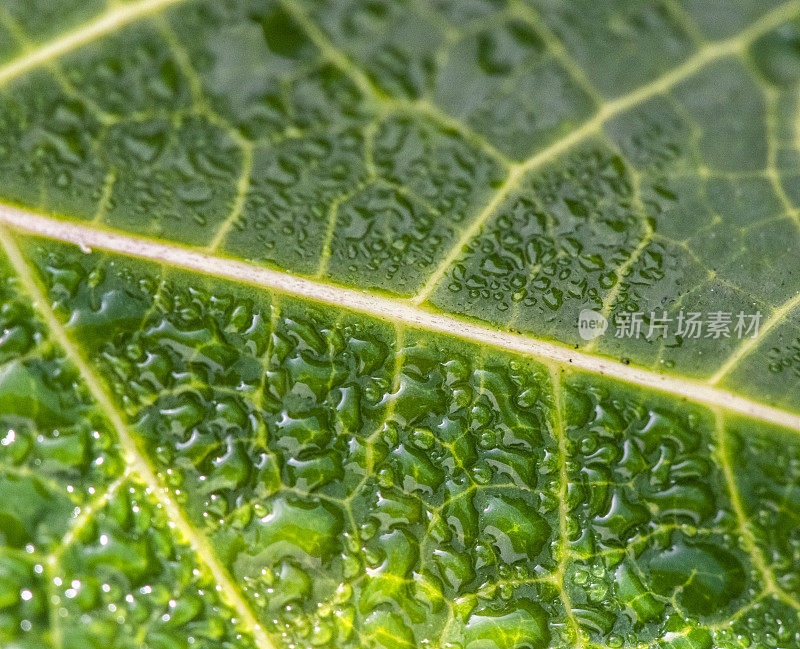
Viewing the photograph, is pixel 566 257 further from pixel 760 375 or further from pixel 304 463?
pixel 304 463

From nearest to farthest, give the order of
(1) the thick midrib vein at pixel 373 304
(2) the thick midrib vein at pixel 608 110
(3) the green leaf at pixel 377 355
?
(2) the thick midrib vein at pixel 608 110 → (3) the green leaf at pixel 377 355 → (1) the thick midrib vein at pixel 373 304

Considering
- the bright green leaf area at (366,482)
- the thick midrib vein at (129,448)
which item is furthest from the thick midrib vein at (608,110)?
the thick midrib vein at (129,448)

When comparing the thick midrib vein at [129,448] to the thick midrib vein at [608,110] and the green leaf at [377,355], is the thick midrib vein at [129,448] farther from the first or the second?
the thick midrib vein at [608,110]

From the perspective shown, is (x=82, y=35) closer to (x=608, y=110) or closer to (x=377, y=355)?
(x=377, y=355)

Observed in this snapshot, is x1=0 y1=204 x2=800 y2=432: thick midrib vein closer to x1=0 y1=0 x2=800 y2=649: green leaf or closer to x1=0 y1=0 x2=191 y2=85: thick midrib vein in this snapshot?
x1=0 y1=0 x2=800 y2=649: green leaf

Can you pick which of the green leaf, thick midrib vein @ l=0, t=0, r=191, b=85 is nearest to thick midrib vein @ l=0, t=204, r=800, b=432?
the green leaf

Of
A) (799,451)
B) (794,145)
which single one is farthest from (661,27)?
(799,451)

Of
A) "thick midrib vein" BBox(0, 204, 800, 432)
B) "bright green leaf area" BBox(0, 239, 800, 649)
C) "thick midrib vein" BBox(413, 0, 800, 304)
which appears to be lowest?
"bright green leaf area" BBox(0, 239, 800, 649)
